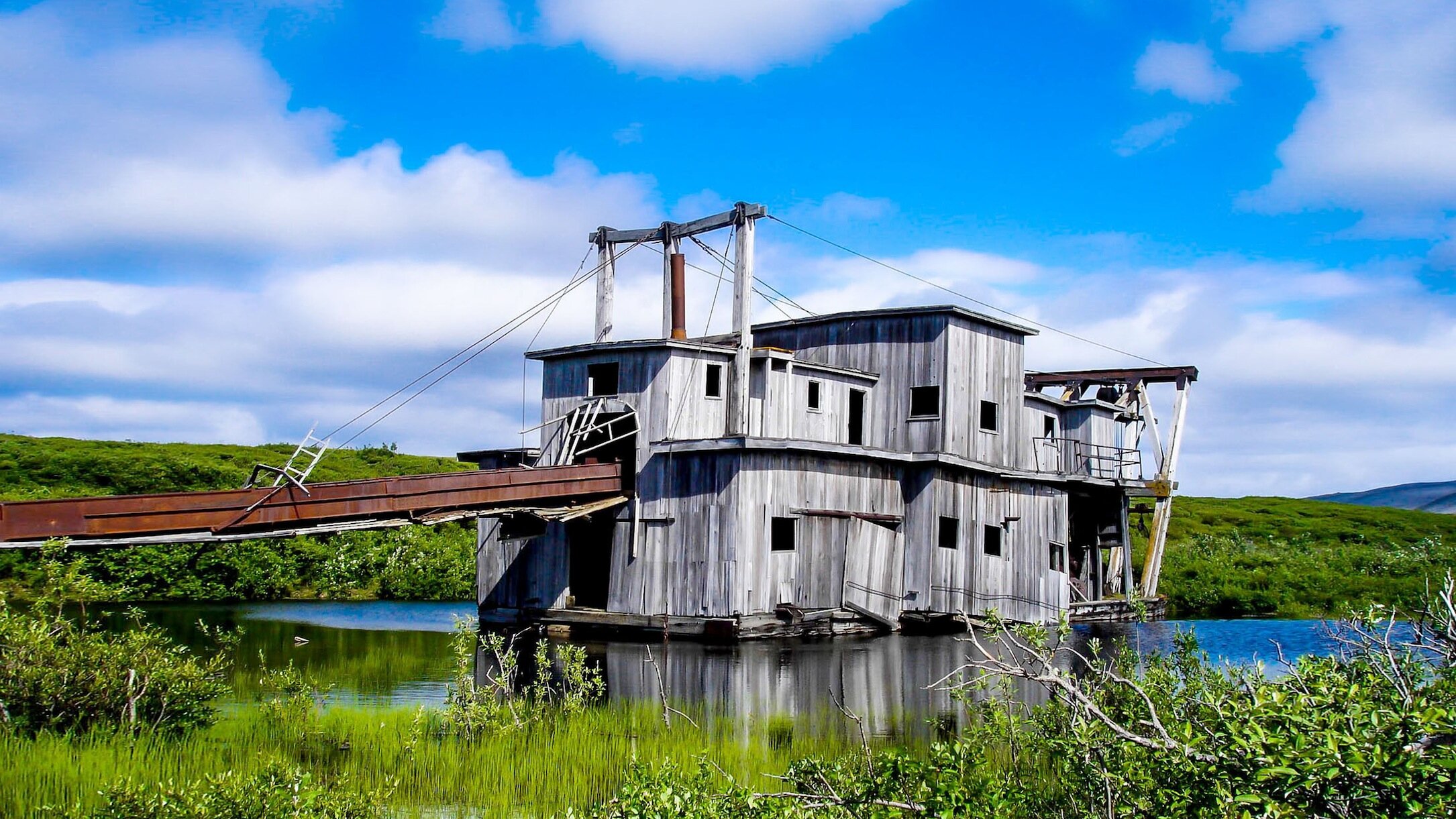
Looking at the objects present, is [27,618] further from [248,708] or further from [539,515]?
[539,515]

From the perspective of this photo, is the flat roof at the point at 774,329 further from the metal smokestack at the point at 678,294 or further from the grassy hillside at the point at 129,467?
the grassy hillside at the point at 129,467

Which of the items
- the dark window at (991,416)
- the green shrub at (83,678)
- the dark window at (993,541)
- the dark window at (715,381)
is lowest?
the green shrub at (83,678)

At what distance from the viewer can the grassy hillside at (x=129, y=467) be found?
159 feet

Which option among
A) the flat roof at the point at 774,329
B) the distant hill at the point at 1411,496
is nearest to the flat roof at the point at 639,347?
the flat roof at the point at 774,329

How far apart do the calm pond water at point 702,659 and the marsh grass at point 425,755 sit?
6.29 ft

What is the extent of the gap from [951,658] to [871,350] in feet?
34.7

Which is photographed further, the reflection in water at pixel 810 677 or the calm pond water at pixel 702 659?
the calm pond water at pixel 702 659

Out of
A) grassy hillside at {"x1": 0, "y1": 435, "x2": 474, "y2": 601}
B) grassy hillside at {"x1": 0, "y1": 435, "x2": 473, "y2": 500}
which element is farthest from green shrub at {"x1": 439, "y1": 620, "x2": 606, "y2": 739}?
grassy hillside at {"x1": 0, "y1": 435, "x2": 473, "y2": 500}

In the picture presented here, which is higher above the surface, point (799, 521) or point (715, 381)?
point (715, 381)

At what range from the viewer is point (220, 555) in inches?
1660

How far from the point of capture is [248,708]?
618 inches

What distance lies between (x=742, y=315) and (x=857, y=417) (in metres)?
5.97

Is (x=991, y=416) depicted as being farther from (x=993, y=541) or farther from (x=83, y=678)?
(x=83, y=678)

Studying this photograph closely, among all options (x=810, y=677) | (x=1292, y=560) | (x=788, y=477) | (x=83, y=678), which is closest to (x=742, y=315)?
(x=788, y=477)
